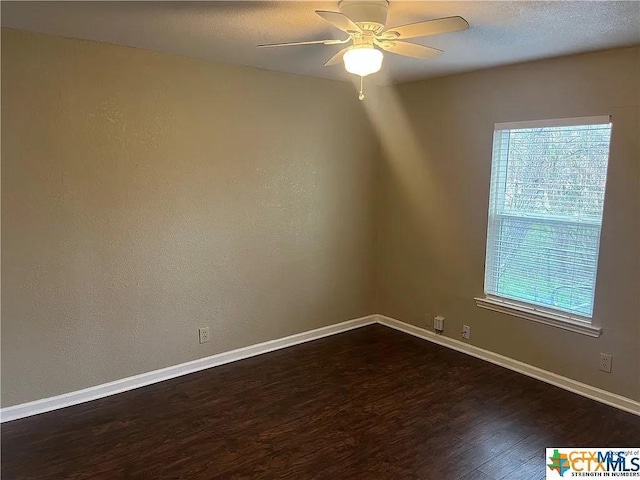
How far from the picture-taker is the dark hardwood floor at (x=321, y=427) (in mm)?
2566

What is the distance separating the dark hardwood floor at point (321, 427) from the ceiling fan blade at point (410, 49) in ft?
7.30

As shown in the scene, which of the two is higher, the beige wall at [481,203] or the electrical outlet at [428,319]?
the beige wall at [481,203]

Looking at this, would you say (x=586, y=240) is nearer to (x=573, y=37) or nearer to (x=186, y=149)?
(x=573, y=37)

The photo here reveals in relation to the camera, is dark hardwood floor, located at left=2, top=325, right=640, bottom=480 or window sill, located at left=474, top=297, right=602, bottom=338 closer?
dark hardwood floor, located at left=2, top=325, right=640, bottom=480

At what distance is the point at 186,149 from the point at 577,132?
280 centimetres

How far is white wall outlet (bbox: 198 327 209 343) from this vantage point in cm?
377

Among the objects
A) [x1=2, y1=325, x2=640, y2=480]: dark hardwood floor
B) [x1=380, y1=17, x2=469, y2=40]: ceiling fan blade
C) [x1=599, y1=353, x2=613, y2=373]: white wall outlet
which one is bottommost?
[x1=2, y1=325, x2=640, y2=480]: dark hardwood floor

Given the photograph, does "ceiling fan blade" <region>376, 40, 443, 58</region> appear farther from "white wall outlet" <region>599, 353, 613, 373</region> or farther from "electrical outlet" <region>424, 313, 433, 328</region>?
"electrical outlet" <region>424, 313, 433, 328</region>

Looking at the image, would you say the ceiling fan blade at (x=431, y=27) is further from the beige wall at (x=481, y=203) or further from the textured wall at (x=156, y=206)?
the textured wall at (x=156, y=206)

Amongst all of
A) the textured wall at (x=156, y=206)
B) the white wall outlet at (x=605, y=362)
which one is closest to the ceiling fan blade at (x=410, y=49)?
the textured wall at (x=156, y=206)

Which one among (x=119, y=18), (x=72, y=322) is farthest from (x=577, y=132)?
(x=72, y=322)

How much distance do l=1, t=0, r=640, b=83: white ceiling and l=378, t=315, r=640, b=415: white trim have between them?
2313mm

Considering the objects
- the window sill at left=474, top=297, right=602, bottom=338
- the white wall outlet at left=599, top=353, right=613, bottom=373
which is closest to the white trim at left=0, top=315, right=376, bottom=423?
the window sill at left=474, top=297, right=602, bottom=338

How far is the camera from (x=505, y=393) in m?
3.43
